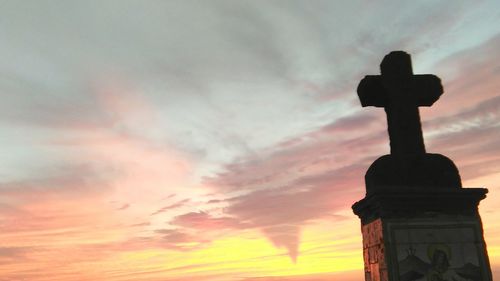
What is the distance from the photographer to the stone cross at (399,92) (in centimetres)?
843

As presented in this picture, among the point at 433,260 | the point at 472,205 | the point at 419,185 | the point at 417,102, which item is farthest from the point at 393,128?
the point at 433,260

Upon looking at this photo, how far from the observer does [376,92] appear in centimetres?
860

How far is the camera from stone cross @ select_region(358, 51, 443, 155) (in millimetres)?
8430

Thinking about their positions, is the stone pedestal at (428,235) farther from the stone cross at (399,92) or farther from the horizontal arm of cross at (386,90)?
the horizontal arm of cross at (386,90)

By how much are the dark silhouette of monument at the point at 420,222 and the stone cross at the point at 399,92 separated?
0.55m

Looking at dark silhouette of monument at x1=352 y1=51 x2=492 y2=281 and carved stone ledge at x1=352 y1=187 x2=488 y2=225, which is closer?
dark silhouette of monument at x1=352 y1=51 x2=492 y2=281

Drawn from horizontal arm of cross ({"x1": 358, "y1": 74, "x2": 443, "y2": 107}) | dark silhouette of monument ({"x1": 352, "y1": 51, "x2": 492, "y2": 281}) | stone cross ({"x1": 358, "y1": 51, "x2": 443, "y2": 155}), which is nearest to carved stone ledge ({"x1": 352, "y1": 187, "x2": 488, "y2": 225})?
dark silhouette of monument ({"x1": 352, "y1": 51, "x2": 492, "y2": 281})

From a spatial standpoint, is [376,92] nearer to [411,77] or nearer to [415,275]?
[411,77]

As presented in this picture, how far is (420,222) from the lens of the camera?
7.31 metres

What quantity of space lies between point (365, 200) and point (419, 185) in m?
0.90

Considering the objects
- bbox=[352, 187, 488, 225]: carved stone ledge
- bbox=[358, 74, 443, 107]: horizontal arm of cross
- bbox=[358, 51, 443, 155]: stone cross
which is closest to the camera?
bbox=[352, 187, 488, 225]: carved stone ledge

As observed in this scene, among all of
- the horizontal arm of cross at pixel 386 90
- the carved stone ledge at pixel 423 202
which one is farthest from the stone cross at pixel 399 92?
the carved stone ledge at pixel 423 202

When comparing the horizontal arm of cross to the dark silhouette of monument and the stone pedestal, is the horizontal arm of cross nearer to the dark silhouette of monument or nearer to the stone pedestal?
the dark silhouette of monument

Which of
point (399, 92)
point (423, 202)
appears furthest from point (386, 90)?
point (423, 202)
